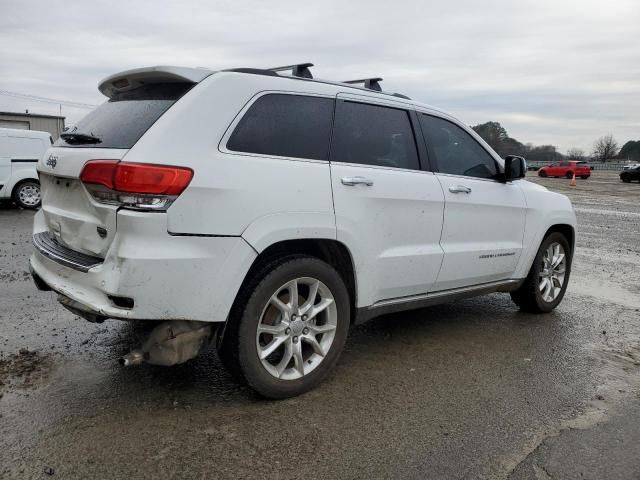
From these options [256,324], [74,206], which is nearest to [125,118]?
[74,206]

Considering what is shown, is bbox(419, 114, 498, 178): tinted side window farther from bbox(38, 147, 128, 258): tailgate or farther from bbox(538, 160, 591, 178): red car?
bbox(538, 160, 591, 178): red car

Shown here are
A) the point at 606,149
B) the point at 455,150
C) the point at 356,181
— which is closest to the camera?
the point at 356,181

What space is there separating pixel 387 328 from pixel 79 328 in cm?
257

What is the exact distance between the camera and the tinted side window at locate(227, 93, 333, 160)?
3.13 meters

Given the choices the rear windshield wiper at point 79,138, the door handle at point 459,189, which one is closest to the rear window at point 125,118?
the rear windshield wiper at point 79,138

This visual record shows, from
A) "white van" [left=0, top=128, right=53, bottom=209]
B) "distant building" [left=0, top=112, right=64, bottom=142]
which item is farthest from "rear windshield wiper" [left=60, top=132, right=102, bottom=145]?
"distant building" [left=0, top=112, right=64, bottom=142]

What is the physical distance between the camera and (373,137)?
3846mm

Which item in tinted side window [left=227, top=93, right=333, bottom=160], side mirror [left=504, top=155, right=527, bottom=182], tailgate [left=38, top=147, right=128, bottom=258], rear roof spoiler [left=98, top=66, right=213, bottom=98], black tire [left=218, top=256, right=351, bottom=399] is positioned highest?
rear roof spoiler [left=98, top=66, right=213, bottom=98]

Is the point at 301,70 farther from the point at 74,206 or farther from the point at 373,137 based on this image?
the point at 74,206

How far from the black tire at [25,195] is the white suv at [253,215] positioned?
443 inches

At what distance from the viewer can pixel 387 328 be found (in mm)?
4832

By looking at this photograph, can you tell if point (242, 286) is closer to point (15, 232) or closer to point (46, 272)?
point (46, 272)

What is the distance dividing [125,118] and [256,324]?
4.64ft

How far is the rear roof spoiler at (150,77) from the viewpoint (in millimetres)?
3119
